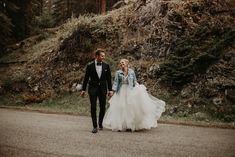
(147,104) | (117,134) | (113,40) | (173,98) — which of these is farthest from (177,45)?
(117,134)

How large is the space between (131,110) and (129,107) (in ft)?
0.40

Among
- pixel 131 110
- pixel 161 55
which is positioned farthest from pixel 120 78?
pixel 161 55

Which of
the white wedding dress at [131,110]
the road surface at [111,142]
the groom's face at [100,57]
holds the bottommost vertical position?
the road surface at [111,142]

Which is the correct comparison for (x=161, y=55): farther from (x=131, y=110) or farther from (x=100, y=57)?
(x=100, y=57)

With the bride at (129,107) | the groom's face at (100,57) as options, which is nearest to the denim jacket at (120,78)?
the bride at (129,107)

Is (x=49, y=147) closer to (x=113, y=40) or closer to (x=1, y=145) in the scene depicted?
(x=1, y=145)

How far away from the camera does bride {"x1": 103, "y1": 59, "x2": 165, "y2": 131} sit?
1190 cm

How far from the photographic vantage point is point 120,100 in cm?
1221

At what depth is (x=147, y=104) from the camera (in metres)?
12.2

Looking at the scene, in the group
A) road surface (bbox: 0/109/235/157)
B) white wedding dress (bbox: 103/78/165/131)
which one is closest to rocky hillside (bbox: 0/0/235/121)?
white wedding dress (bbox: 103/78/165/131)

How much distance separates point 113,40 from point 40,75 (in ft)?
17.8

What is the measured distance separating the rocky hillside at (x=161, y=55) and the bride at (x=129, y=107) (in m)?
4.35

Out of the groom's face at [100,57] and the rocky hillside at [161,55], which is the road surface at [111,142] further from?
the rocky hillside at [161,55]

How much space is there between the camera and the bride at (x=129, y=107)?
39.0ft
